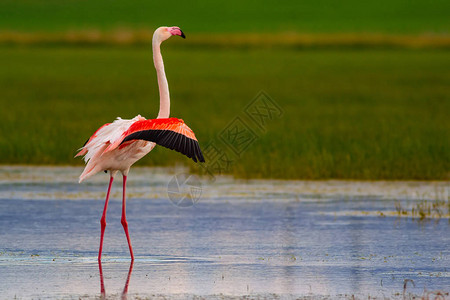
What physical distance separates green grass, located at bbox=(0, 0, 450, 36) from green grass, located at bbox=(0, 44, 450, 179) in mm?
30961

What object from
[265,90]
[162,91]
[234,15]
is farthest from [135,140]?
[234,15]

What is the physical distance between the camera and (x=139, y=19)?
9938 centimetres

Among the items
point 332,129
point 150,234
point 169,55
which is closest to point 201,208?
point 150,234

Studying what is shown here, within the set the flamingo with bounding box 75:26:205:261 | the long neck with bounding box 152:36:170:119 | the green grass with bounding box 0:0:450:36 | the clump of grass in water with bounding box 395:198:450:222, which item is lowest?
the clump of grass in water with bounding box 395:198:450:222

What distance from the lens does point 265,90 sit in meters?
36.8

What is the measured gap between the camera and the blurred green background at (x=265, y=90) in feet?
58.0

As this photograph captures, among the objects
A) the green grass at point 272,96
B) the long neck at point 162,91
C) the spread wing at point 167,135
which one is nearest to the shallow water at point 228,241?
the spread wing at point 167,135

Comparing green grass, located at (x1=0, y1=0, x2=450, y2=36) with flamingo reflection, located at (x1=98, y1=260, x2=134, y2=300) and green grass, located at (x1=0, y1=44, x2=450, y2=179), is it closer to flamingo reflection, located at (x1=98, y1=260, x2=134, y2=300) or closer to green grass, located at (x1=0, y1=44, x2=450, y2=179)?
green grass, located at (x1=0, y1=44, x2=450, y2=179)

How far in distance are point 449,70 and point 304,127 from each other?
22.5 meters

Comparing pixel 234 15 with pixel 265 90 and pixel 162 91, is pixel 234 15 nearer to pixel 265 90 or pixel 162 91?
pixel 265 90

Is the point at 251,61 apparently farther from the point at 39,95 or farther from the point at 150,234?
the point at 150,234

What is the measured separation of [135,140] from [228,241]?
56.4 inches

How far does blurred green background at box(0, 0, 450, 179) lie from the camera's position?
58.0 feet

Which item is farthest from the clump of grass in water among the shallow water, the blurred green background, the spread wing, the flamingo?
the spread wing
